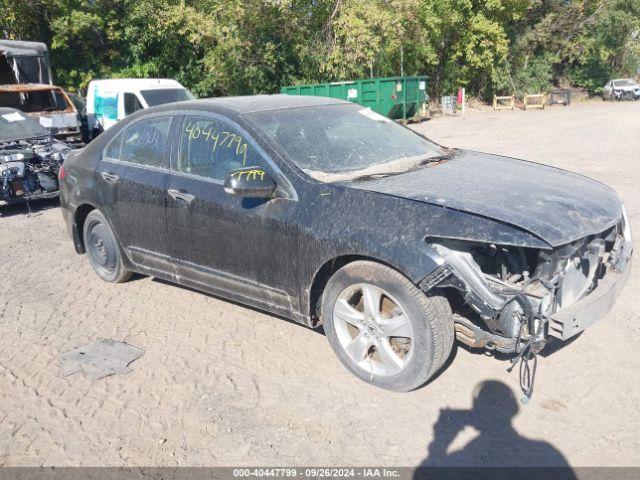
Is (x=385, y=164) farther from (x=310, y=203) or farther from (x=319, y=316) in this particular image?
(x=319, y=316)

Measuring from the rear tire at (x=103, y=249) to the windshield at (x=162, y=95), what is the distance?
8.95 metres

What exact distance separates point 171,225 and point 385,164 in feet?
5.66

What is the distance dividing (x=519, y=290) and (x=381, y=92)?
19526 millimetres

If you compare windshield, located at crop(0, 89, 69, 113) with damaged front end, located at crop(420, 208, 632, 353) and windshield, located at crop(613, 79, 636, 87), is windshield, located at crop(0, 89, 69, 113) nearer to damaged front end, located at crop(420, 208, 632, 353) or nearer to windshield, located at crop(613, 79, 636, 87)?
damaged front end, located at crop(420, 208, 632, 353)

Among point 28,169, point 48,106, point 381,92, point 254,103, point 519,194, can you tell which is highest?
point 381,92

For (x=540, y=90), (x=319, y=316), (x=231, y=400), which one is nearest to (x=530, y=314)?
(x=319, y=316)

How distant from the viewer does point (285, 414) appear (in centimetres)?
341

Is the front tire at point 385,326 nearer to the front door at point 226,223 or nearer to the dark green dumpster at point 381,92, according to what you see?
the front door at point 226,223

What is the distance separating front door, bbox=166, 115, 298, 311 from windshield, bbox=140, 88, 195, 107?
1023 cm

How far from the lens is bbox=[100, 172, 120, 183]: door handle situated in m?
5.05

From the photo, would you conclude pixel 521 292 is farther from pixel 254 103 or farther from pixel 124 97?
pixel 124 97

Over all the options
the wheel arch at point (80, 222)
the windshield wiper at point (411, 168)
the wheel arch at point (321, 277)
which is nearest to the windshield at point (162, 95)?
the wheel arch at point (80, 222)

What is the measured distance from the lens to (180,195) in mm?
4426

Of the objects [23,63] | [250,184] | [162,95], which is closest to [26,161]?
[162,95]
